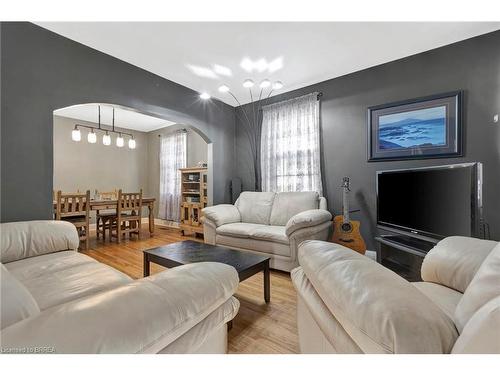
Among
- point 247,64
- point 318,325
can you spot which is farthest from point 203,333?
point 247,64

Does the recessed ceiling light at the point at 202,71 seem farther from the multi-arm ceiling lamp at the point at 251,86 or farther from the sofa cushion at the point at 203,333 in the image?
the sofa cushion at the point at 203,333

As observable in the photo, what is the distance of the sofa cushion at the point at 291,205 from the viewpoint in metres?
3.03

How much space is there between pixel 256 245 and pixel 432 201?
1790 millimetres

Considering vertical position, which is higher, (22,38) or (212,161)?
(22,38)

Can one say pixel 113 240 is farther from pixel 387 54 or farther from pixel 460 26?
pixel 460 26

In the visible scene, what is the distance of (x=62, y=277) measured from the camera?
1.34 metres

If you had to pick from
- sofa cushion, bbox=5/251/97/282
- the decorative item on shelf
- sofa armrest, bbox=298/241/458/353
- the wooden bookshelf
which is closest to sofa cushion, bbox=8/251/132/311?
sofa cushion, bbox=5/251/97/282

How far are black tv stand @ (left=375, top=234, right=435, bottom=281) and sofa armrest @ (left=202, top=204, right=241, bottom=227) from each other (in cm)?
187

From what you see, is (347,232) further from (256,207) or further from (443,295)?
(443,295)
